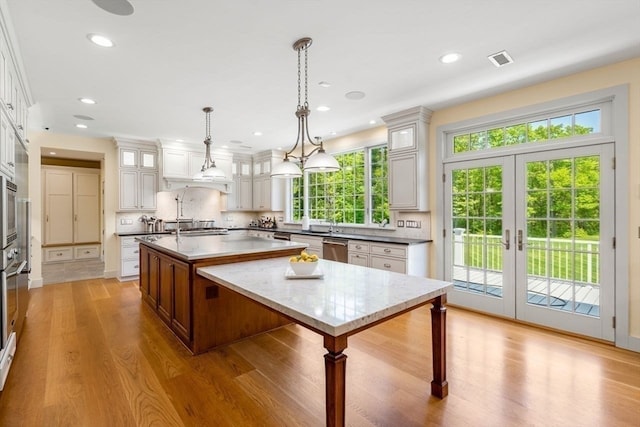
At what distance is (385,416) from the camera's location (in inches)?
75.9

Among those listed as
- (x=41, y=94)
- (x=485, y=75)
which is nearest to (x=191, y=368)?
(x=41, y=94)

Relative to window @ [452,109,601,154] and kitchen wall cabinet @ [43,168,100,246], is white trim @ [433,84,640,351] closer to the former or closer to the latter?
window @ [452,109,601,154]

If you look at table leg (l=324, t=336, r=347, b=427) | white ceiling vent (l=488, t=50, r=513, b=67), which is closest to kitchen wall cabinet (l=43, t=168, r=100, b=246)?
table leg (l=324, t=336, r=347, b=427)

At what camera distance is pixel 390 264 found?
4.14 m

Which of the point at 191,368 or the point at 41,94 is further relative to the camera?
the point at 41,94

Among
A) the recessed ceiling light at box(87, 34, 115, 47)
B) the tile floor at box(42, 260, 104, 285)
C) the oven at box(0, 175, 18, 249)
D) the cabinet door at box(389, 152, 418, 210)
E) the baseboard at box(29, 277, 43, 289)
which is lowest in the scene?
the tile floor at box(42, 260, 104, 285)

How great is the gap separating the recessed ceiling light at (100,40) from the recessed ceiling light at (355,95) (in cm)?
234

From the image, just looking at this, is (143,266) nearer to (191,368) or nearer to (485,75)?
(191,368)

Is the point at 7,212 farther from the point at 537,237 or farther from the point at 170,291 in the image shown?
the point at 537,237

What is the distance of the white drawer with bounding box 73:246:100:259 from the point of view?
7.82 m

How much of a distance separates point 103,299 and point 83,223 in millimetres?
4672

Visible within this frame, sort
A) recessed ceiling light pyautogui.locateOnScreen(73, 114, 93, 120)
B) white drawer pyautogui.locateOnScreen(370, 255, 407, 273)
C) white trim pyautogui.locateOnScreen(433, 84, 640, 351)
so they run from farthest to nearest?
recessed ceiling light pyautogui.locateOnScreen(73, 114, 93, 120)
white drawer pyautogui.locateOnScreen(370, 255, 407, 273)
white trim pyautogui.locateOnScreen(433, 84, 640, 351)

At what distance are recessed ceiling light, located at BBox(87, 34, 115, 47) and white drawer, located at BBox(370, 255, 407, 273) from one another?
3.66m

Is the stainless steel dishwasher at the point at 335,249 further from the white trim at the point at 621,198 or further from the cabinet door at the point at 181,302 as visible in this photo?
the white trim at the point at 621,198
